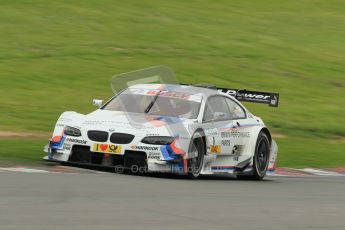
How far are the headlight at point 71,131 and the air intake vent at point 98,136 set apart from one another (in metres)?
0.17

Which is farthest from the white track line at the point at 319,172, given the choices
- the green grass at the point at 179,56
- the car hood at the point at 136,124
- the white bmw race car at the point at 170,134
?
the car hood at the point at 136,124

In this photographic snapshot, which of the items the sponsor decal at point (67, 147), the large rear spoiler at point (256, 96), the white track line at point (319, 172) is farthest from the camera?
the white track line at point (319, 172)

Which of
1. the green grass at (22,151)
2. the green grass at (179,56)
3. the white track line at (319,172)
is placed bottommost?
the white track line at (319,172)

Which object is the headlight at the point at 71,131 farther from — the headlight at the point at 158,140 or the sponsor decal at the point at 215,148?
the sponsor decal at the point at 215,148

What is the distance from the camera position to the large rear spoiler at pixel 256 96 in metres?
14.4

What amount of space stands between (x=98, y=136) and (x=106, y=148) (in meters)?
0.21

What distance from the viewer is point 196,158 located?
1252cm

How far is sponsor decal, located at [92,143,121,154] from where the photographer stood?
474 inches

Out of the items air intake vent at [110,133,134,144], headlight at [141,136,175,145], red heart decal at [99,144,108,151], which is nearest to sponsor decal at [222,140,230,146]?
headlight at [141,136,175,145]

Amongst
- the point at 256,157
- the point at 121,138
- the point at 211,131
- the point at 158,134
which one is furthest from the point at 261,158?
the point at 121,138

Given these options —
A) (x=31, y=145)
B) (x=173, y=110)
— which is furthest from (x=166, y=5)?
(x=173, y=110)

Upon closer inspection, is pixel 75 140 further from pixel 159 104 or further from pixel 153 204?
pixel 153 204

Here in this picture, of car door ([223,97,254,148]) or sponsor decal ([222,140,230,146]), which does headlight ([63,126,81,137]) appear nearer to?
sponsor decal ([222,140,230,146])

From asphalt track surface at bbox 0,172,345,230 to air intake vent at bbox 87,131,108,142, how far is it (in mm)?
559
